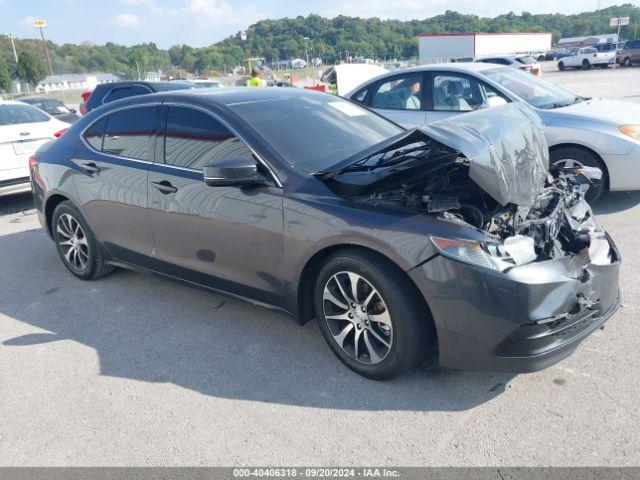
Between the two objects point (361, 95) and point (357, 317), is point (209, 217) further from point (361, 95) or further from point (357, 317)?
point (361, 95)

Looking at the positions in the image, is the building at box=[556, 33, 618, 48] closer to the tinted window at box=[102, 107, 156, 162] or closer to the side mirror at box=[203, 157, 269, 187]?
the tinted window at box=[102, 107, 156, 162]

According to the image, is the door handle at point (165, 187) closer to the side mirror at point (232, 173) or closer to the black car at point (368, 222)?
the black car at point (368, 222)

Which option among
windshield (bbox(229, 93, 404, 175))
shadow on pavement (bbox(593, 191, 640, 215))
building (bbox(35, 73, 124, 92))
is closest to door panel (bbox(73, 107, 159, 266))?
windshield (bbox(229, 93, 404, 175))

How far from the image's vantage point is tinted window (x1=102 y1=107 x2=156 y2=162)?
4.25 m

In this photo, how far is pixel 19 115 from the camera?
8.57m

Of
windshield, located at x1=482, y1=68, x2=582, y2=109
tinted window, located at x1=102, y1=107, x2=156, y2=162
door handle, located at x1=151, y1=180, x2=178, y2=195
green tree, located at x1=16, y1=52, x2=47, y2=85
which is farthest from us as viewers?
green tree, located at x1=16, y1=52, x2=47, y2=85

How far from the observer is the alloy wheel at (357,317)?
309cm

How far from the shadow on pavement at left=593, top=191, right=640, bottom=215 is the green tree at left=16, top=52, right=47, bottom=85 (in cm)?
7590

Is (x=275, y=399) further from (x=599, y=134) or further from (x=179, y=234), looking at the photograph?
(x=599, y=134)

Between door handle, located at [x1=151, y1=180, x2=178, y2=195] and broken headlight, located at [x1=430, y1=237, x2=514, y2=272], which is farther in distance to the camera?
door handle, located at [x1=151, y1=180, x2=178, y2=195]

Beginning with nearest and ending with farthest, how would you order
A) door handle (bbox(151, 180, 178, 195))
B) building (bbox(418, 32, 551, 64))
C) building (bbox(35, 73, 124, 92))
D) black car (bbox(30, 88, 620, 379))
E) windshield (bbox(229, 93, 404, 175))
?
black car (bbox(30, 88, 620, 379)) < windshield (bbox(229, 93, 404, 175)) < door handle (bbox(151, 180, 178, 195)) < building (bbox(418, 32, 551, 64)) < building (bbox(35, 73, 124, 92))

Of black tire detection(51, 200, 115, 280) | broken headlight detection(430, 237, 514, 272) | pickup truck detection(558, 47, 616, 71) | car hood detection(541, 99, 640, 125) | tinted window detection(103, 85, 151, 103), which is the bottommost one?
pickup truck detection(558, 47, 616, 71)

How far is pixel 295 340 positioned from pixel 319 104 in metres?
1.85

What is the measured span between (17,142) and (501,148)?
23.9 feet
